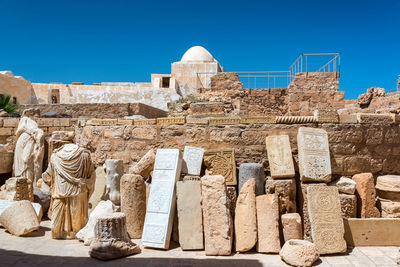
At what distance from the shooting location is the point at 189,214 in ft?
15.0

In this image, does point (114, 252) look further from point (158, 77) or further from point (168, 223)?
point (158, 77)

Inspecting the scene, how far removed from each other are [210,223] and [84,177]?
217cm

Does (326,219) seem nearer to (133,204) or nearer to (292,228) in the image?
(292,228)

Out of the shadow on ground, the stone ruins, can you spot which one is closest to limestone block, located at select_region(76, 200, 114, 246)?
the stone ruins

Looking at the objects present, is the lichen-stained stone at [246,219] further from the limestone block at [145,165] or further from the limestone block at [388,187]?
the limestone block at [388,187]

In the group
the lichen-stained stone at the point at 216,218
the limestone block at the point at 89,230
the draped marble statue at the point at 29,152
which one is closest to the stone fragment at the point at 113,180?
the limestone block at the point at 89,230

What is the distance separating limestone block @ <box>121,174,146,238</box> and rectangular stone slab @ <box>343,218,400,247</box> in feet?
10.6

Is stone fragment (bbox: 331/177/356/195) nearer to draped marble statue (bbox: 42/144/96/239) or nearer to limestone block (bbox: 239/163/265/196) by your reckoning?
limestone block (bbox: 239/163/265/196)

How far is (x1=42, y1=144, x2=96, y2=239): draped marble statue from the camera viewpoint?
470 centimetres

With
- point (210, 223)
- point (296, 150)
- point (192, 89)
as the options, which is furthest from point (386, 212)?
point (192, 89)

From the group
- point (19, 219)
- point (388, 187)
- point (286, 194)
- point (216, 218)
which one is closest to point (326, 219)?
point (286, 194)

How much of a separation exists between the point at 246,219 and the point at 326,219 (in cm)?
116

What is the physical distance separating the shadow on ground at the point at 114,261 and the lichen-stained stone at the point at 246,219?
301 mm

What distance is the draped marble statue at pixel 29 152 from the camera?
7.93 metres
